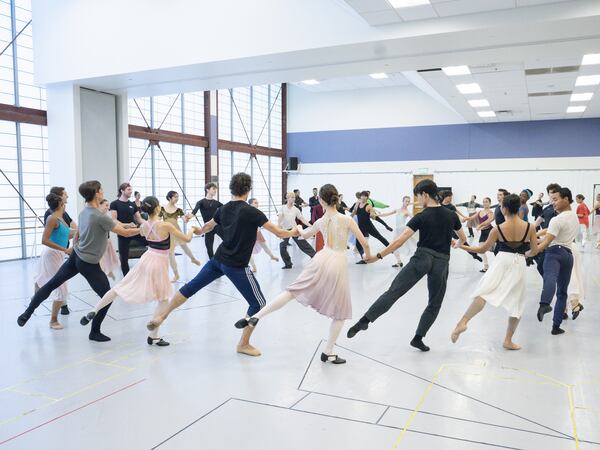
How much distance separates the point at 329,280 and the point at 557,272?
2.79 meters

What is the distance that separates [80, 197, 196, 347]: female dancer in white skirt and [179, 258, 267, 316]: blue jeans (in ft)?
1.33

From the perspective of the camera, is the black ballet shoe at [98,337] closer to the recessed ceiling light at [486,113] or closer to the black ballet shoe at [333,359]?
the black ballet shoe at [333,359]

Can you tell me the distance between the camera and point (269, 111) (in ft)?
73.3

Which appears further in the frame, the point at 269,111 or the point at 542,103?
the point at 269,111

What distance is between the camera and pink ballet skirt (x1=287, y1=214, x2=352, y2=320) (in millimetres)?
4355

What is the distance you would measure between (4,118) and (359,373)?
1059 centimetres

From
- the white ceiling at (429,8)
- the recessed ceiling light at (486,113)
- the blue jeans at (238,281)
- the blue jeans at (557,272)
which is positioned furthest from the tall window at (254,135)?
the blue jeans at (557,272)

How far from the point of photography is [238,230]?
4594 mm

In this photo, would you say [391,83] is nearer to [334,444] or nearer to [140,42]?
[140,42]

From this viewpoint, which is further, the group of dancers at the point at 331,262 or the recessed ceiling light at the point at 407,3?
the recessed ceiling light at the point at 407,3

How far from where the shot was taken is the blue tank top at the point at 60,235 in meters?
5.73

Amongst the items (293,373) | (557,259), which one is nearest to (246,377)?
(293,373)

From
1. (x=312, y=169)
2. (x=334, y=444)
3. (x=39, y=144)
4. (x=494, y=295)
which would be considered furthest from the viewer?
(x=312, y=169)

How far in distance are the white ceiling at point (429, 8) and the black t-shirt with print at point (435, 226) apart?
167 inches
